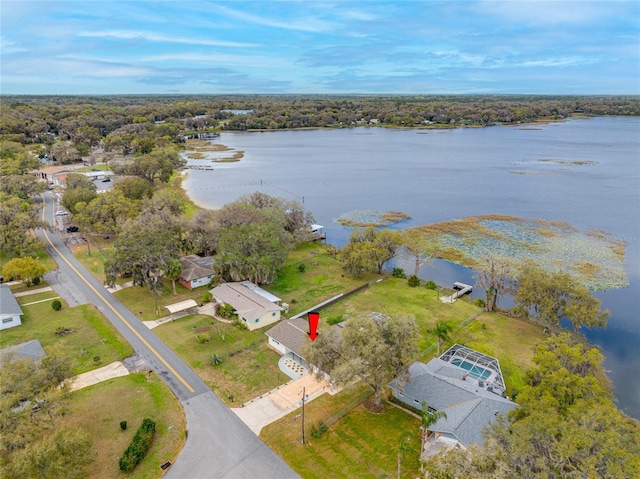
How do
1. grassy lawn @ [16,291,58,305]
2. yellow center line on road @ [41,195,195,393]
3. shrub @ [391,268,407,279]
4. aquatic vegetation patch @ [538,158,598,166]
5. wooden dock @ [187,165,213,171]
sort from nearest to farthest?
yellow center line on road @ [41,195,195,393] → grassy lawn @ [16,291,58,305] → shrub @ [391,268,407,279] → aquatic vegetation patch @ [538,158,598,166] → wooden dock @ [187,165,213,171]

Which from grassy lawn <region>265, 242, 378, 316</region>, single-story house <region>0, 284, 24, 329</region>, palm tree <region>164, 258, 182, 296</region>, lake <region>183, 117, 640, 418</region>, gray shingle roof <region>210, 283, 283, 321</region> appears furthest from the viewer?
lake <region>183, 117, 640, 418</region>

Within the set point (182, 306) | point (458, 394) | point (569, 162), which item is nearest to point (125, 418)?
point (182, 306)

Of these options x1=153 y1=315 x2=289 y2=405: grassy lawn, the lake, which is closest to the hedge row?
x1=153 y1=315 x2=289 y2=405: grassy lawn

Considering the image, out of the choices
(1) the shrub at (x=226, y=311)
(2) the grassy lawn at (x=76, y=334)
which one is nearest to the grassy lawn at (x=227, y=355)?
(1) the shrub at (x=226, y=311)

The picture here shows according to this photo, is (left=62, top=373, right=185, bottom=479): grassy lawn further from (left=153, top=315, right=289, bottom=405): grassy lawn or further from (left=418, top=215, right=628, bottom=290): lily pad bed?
(left=418, top=215, right=628, bottom=290): lily pad bed

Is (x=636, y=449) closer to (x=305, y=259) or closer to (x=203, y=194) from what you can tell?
(x=305, y=259)

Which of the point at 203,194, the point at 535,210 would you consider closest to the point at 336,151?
the point at 203,194

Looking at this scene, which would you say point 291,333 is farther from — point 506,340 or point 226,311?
point 506,340
